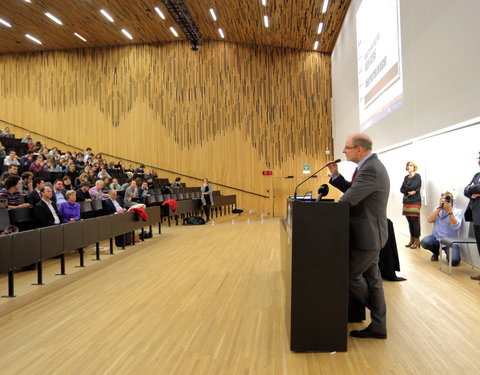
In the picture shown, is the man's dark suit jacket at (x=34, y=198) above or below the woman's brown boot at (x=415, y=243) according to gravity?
above

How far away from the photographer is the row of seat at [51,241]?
3.81 m

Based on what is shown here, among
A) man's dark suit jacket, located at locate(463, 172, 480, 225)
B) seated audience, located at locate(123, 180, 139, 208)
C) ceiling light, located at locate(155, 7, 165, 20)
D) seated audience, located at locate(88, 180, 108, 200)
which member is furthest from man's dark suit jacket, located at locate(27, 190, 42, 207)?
ceiling light, located at locate(155, 7, 165, 20)

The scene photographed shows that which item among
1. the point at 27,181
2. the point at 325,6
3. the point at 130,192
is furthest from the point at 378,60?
the point at 27,181

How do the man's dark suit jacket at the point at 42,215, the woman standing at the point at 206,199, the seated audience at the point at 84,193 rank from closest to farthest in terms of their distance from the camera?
the man's dark suit jacket at the point at 42,215
the seated audience at the point at 84,193
the woman standing at the point at 206,199

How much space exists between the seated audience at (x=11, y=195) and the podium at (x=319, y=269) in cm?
437

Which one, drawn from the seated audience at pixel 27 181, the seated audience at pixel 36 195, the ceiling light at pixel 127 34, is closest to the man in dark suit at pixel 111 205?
the seated audience at pixel 27 181

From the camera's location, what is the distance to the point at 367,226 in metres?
2.51

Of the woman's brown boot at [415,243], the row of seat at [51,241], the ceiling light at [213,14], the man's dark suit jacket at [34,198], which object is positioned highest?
the ceiling light at [213,14]

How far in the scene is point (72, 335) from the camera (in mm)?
2912

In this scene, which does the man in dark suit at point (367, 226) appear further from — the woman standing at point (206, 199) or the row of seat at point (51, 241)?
the woman standing at point (206, 199)

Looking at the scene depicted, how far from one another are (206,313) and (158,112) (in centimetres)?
1222

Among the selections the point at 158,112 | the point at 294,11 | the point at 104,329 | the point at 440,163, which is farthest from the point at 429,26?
the point at 158,112

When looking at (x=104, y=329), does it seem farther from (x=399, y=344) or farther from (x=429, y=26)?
(x=429, y=26)

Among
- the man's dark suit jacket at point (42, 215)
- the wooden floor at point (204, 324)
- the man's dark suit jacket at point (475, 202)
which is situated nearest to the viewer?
the wooden floor at point (204, 324)
